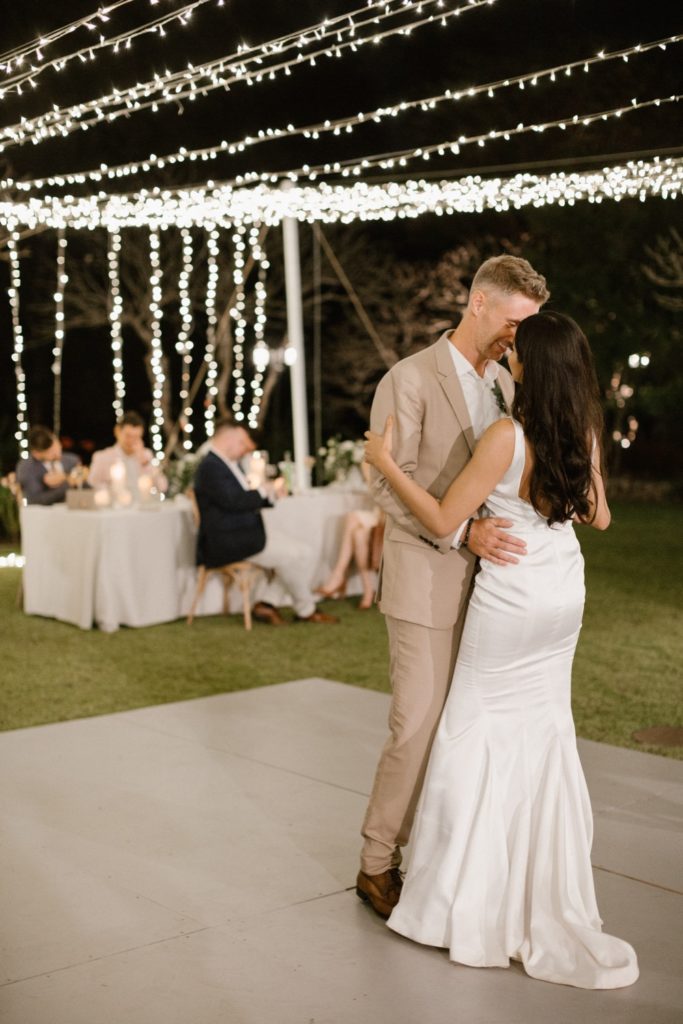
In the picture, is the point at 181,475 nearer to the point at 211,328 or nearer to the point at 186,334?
the point at 186,334

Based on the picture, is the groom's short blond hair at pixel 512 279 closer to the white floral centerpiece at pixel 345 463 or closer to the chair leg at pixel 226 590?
the chair leg at pixel 226 590

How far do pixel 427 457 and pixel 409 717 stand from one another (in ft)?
2.28

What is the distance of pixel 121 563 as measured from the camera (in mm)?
7922

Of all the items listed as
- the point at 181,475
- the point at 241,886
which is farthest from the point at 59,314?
the point at 241,886

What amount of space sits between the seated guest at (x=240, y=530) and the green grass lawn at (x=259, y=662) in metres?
0.21

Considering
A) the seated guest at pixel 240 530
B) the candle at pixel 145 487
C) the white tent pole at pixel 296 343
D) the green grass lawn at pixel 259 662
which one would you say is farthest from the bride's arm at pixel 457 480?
the white tent pole at pixel 296 343

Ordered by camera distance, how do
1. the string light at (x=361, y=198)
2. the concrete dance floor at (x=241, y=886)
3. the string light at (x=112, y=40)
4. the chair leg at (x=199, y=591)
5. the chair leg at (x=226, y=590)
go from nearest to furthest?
1. the concrete dance floor at (x=241, y=886)
2. the string light at (x=112, y=40)
3. the string light at (x=361, y=198)
4. the chair leg at (x=199, y=591)
5. the chair leg at (x=226, y=590)

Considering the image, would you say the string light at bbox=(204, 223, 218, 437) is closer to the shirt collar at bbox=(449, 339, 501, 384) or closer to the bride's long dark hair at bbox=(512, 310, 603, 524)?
the shirt collar at bbox=(449, 339, 501, 384)

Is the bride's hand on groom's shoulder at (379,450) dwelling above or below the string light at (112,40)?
below

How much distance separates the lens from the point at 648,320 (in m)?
21.3

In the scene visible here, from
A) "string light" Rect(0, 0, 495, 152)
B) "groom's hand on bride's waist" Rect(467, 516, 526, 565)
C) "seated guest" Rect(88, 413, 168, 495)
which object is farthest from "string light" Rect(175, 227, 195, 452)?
"groom's hand on bride's waist" Rect(467, 516, 526, 565)

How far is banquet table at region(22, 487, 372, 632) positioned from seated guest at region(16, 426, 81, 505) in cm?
49

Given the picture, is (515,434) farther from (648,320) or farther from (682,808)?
(648,320)

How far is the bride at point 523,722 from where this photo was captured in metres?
2.86
